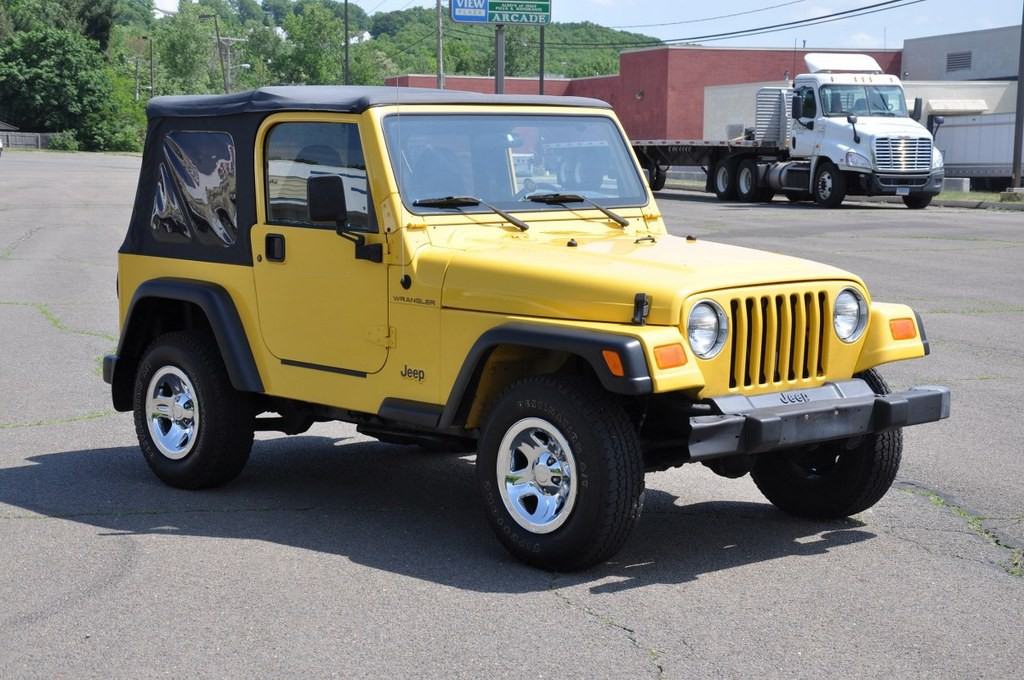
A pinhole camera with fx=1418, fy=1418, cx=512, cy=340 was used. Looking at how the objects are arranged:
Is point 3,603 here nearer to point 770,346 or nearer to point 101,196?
point 770,346

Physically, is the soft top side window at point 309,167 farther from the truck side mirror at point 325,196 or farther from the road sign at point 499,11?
the road sign at point 499,11

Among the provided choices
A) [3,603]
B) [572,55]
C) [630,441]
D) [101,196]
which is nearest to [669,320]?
[630,441]

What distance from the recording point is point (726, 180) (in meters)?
38.8

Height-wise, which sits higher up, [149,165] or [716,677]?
[149,165]

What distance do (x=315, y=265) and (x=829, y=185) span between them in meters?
28.3

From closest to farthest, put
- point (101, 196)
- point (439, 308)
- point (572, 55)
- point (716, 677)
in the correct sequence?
point (716, 677)
point (439, 308)
point (101, 196)
point (572, 55)

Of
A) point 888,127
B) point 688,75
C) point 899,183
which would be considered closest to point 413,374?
point 899,183

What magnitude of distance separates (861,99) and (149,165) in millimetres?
28157

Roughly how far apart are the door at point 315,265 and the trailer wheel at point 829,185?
2764 centimetres

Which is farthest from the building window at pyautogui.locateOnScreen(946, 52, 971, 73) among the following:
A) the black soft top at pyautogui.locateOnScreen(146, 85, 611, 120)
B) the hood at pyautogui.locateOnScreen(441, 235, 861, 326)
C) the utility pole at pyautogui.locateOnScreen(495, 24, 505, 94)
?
the hood at pyautogui.locateOnScreen(441, 235, 861, 326)

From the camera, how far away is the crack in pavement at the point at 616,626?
4.65 metres

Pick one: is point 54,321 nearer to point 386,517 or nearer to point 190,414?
point 190,414

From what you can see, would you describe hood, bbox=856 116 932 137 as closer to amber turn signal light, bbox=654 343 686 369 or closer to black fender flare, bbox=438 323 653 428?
black fender flare, bbox=438 323 653 428

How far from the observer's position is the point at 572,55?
545ft
